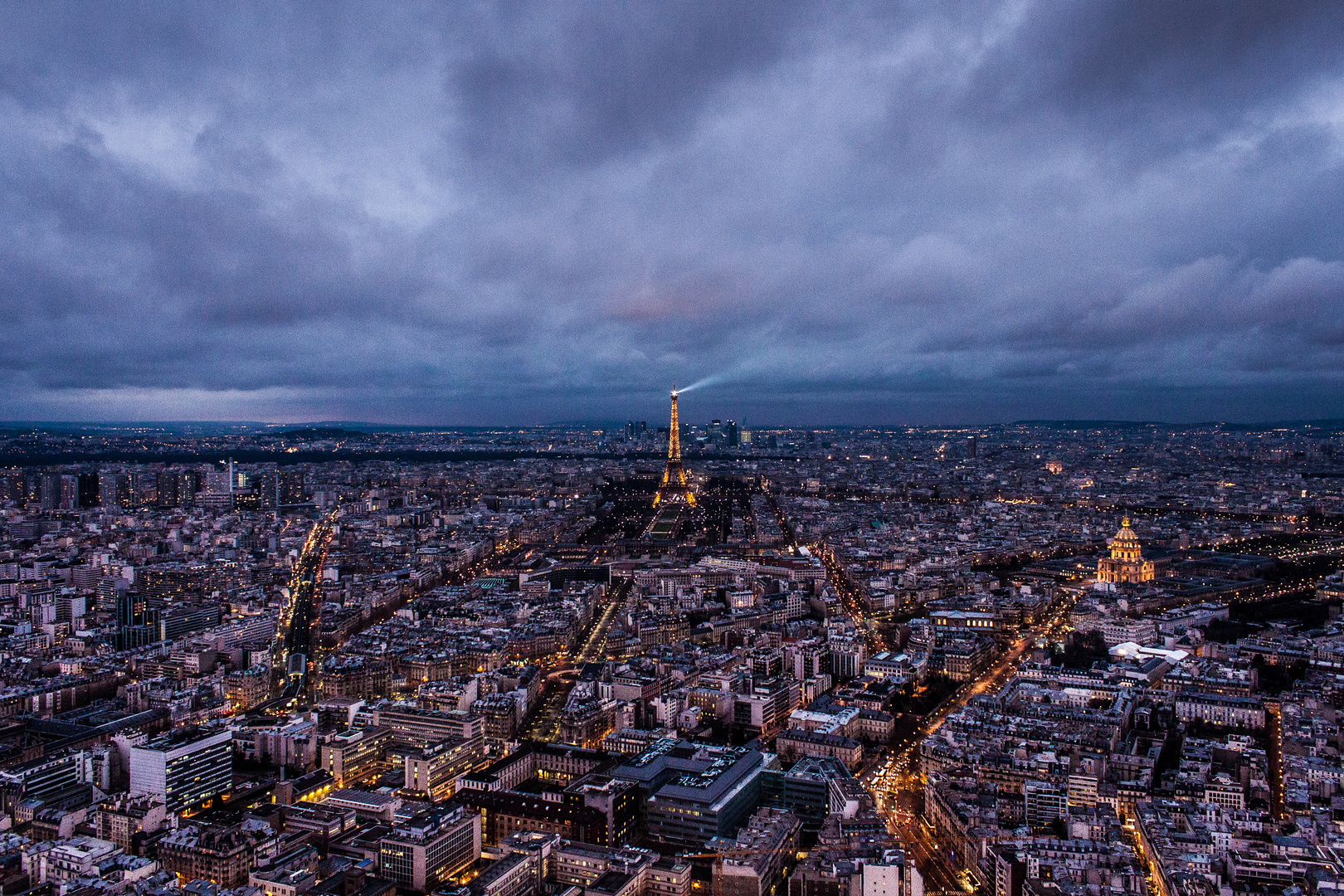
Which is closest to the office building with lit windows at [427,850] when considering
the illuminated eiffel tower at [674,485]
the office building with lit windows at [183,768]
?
the office building with lit windows at [183,768]

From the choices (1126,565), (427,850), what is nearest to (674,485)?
(1126,565)

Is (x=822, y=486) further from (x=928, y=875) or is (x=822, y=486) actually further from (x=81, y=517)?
(x=928, y=875)

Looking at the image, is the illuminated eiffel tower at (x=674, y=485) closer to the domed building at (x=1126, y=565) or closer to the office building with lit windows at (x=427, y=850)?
the domed building at (x=1126, y=565)

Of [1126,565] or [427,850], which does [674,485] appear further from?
[427,850]

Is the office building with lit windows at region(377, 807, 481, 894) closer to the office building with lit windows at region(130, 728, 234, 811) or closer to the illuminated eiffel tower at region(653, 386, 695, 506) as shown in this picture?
the office building with lit windows at region(130, 728, 234, 811)

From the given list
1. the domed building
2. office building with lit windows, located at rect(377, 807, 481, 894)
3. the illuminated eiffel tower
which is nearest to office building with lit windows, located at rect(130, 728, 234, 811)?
office building with lit windows, located at rect(377, 807, 481, 894)

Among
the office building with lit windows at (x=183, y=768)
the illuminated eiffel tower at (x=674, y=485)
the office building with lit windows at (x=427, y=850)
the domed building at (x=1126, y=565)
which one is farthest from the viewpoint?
the illuminated eiffel tower at (x=674, y=485)

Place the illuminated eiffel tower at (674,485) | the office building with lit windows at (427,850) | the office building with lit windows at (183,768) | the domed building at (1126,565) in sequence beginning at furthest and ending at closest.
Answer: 1. the illuminated eiffel tower at (674,485)
2. the domed building at (1126,565)
3. the office building with lit windows at (183,768)
4. the office building with lit windows at (427,850)

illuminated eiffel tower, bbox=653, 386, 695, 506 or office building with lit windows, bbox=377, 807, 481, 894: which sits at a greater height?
illuminated eiffel tower, bbox=653, 386, 695, 506

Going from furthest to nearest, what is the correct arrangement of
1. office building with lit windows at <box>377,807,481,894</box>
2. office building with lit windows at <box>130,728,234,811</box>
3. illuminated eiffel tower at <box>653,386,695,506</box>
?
illuminated eiffel tower at <box>653,386,695,506</box>, office building with lit windows at <box>130,728,234,811</box>, office building with lit windows at <box>377,807,481,894</box>
